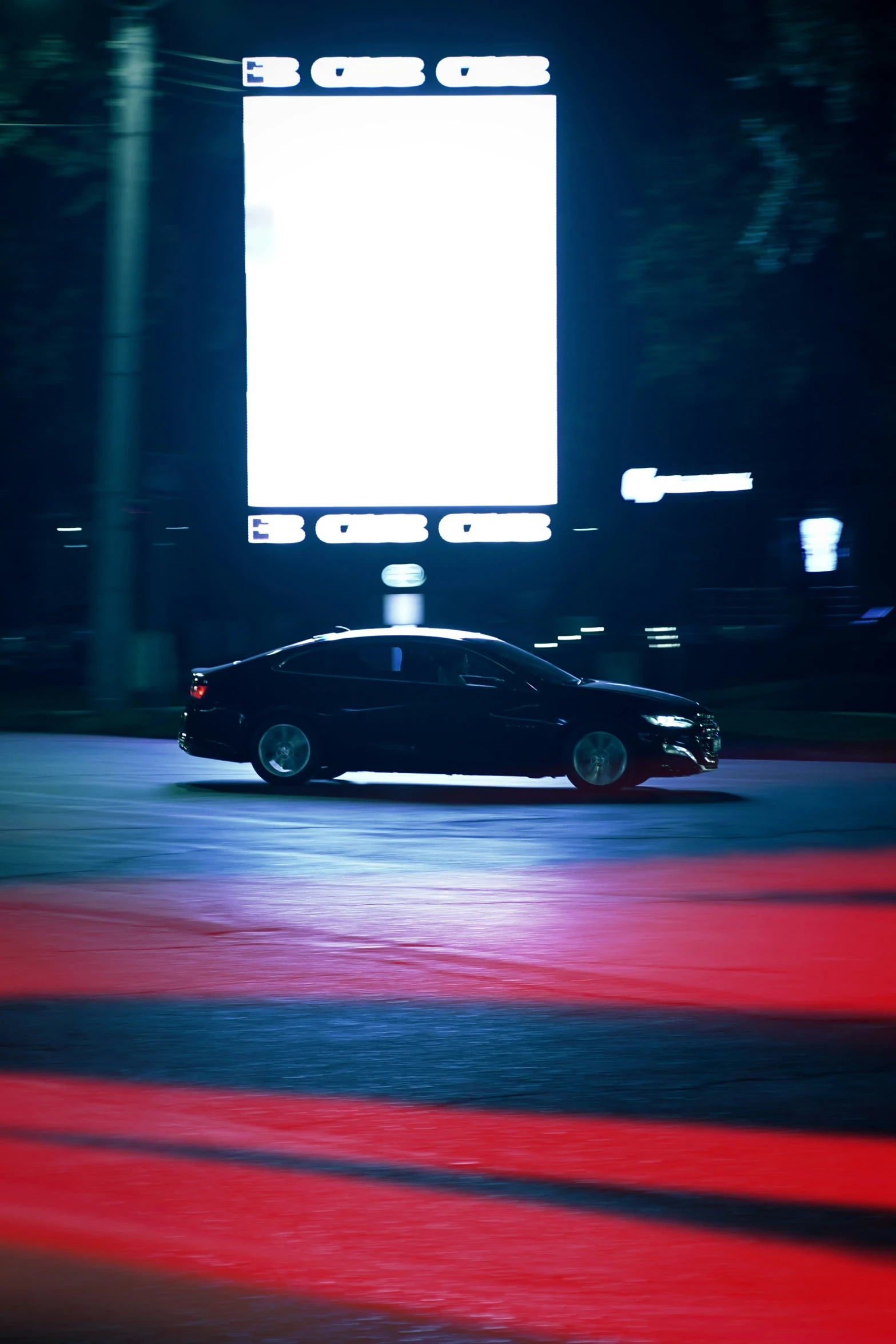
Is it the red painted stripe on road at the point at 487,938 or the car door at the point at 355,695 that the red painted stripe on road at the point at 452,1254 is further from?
the car door at the point at 355,695

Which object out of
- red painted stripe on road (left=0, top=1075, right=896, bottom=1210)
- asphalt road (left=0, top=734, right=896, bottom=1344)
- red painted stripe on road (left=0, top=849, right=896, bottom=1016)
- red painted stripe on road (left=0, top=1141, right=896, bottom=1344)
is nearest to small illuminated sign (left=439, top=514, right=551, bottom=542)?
asphalt road (left=0, top=734, right=896, bottom=1344)

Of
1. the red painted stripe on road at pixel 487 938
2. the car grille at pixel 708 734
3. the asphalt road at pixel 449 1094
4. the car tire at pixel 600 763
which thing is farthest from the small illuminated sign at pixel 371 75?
the red painted stripe on road at pixel 487 938

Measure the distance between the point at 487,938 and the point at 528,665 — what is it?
9668mm

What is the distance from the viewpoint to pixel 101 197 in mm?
35844

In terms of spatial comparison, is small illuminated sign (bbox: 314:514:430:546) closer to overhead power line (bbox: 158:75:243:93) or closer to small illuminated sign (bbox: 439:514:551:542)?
small illuminated sign (bbox: 439:514:551:542)

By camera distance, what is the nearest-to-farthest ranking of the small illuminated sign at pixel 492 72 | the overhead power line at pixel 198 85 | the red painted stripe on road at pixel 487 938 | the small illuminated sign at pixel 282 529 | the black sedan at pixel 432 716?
the red painted stripe on road at pixel 487 938 < the black sedan at pixel 432 716 < the overhead power line at pixel 198 85 < the small illuminated sign at pixel 492 72 < the small illuminated sign at pixel 282 529

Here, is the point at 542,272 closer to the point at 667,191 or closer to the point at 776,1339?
the point at 667,191

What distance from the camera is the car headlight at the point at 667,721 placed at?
64.9 feet

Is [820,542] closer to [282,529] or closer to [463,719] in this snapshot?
[282,529]

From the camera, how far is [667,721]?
1981cm

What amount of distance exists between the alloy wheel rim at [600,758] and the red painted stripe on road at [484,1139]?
40.3 ft

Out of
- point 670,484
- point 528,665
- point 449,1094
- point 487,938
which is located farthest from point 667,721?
point 670,484

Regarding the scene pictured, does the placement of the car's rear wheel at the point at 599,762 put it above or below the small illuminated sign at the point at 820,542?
below

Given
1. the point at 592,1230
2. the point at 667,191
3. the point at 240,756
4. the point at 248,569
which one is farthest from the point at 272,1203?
the point at 248,569
